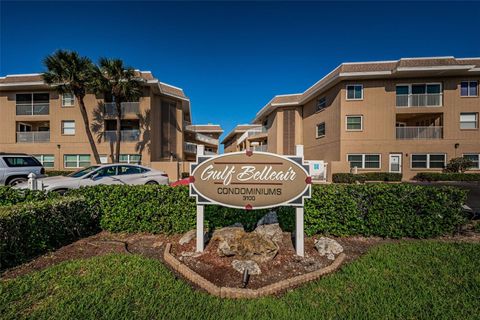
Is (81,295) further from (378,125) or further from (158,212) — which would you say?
(378,125)

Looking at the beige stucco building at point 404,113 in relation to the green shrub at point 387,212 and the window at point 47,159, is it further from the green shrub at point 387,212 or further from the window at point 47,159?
the window at point 47,159

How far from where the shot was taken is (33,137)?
1973 cm

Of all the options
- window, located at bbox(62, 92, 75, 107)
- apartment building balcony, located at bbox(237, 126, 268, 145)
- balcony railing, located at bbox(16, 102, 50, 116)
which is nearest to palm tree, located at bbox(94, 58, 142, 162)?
window, located at bbox(62, 92, 75, 107)

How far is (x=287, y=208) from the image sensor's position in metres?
5.01

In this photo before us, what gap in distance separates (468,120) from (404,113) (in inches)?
204

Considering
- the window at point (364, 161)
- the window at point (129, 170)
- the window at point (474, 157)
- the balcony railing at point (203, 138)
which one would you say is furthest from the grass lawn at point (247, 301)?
the balcony railing at point (203, 138)

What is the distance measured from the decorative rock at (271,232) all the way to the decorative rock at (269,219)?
0.37 feet

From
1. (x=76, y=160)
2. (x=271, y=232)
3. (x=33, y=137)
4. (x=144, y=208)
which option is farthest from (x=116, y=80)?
(x=271, y=232)

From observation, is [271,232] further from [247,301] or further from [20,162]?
[20,162]

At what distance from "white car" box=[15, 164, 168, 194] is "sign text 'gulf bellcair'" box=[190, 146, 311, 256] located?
531 centimetres

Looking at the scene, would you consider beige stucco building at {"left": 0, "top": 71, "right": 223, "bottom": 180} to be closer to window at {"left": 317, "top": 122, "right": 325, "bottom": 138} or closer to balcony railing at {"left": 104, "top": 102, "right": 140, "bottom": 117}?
balcony railing at {"left": 104, "top": 102, "right": 140, "bottom": 117}

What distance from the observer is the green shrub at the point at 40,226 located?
361 cm

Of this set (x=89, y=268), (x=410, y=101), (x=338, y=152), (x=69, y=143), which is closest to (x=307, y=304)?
(x=89, y=268)

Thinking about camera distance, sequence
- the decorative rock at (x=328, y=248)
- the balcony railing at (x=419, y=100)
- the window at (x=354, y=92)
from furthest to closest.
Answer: the window at (x=354, y=92) < the balcony railing at (x=419, y=100) < the decorative rock at (x=328, y=248)
